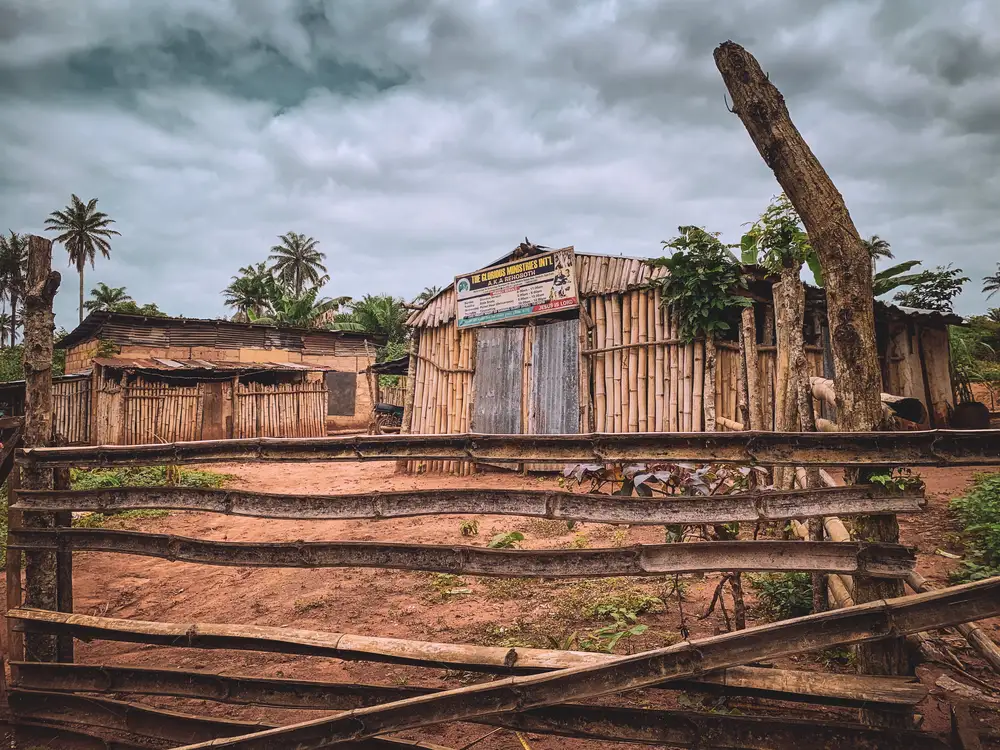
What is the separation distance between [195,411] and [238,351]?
4.47 meters

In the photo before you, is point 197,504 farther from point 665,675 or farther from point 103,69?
point 103,69

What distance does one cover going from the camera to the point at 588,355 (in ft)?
28.9

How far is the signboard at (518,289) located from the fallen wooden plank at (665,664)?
7051mm

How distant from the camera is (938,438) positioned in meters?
2.16

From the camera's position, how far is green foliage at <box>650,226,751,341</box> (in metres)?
7.31

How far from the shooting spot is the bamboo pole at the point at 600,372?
8.66 metres

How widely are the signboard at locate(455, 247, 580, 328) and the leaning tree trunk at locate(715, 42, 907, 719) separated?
604 cm

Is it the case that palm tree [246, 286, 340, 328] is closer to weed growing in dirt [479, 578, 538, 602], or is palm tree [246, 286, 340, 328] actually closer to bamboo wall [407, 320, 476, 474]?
bamboo wall [407, 320, 476, 474]

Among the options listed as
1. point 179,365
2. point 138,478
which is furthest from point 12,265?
point 138,478

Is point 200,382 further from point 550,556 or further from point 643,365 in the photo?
point 550,556

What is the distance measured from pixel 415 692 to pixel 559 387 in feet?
22.4

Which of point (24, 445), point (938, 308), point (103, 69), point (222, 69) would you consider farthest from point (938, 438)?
point (103, 69)

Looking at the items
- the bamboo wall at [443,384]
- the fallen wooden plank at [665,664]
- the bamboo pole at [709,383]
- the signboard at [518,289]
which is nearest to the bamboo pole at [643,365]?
the bamboo pole at [709,383]

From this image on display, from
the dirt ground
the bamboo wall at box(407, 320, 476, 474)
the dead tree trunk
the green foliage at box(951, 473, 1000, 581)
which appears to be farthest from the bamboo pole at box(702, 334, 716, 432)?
the dead tree trunk
